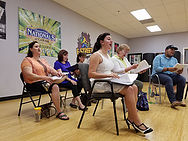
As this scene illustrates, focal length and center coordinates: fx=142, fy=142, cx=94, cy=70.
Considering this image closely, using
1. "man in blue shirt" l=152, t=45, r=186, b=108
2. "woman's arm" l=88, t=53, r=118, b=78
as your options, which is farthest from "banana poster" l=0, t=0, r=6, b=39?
"man in blue shirt" l=152, t=45, r=186, b=108

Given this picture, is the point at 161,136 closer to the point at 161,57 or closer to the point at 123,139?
the point at 123,139

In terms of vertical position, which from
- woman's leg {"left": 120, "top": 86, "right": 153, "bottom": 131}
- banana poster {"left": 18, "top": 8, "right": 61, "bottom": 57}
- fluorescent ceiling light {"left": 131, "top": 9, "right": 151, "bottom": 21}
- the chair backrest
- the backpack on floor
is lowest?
the backpack on floor

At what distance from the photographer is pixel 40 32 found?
407 cm

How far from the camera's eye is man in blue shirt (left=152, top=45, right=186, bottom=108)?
2.76 meters

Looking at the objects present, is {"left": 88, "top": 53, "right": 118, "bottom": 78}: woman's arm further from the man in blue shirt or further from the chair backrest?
the man in blue shirt

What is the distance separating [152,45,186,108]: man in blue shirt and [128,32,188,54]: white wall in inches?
232

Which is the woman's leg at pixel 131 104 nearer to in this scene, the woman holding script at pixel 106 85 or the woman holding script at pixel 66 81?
the woman holding script at pixel 106 85

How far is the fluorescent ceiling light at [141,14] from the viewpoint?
5.23 meters

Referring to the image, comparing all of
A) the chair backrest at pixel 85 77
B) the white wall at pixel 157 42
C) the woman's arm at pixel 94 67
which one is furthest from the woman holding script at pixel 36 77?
the white wall at pixel 157 42

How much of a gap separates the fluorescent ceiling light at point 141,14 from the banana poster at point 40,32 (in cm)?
289

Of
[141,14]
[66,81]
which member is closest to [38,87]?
[66,81]

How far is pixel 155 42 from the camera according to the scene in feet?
28.7

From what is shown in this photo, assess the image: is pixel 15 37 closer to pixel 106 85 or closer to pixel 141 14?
pixel 106 85

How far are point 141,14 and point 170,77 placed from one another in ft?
11.6
